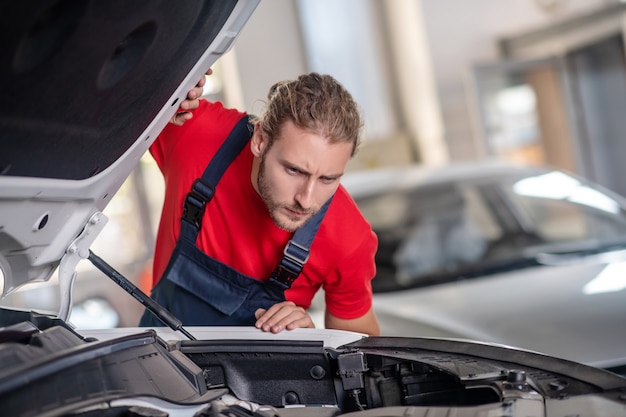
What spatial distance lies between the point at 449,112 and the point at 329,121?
6.89 metres

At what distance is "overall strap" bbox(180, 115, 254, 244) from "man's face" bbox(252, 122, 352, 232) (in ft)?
0.76

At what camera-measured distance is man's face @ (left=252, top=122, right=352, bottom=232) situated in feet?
6.26

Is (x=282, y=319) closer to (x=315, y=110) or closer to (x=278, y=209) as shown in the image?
(x=278, y=209)

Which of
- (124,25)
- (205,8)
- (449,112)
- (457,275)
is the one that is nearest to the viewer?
(124,25)

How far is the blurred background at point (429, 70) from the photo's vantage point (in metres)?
8.24

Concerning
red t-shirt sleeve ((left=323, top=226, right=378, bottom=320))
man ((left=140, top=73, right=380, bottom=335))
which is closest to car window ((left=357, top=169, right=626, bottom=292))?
red t-shirt sleeve ((left=323, top=226, right=378, bottom=320))

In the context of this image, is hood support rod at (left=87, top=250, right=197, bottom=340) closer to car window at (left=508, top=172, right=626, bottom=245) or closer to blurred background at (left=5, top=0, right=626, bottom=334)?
car window at (left=508, top=172, right=626, bottom=245)

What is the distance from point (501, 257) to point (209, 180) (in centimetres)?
187

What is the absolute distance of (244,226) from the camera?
2240 mm

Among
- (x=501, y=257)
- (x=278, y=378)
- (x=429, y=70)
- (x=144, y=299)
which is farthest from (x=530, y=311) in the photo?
(x=429, y=70)

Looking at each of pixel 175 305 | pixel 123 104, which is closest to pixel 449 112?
pixel 175 305

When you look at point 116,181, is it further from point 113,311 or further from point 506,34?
point 506,34

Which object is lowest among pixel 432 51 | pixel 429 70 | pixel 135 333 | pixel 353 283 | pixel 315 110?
pixel 135 333

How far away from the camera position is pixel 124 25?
1.39m
